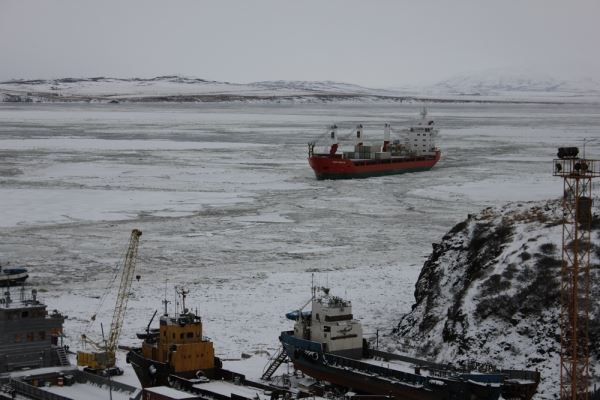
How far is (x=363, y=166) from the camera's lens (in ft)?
340

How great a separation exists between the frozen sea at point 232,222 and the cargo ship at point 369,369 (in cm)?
328

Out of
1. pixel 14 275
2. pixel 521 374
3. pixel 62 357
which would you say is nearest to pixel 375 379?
pixel 521 374

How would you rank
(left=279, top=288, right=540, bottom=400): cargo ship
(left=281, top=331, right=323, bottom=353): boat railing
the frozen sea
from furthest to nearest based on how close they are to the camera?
the frozen sea → (left=281, top=331, right=323, bottom=353): boat railing → (left=279, top=288, right=540, bottom=400): cargo ship

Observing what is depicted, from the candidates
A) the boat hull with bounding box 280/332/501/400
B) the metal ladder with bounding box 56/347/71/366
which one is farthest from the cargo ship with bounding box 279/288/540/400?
the metal ladder with bounding box 56/347/71/366

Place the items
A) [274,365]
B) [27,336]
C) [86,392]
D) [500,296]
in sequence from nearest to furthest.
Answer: [86,392], [27,336], [274,365], [500,296]

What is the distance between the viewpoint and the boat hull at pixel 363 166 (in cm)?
9606

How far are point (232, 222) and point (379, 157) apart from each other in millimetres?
48502

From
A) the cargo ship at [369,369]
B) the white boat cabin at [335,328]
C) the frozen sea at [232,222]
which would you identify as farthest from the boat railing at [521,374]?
the frozen sea at [232,222]

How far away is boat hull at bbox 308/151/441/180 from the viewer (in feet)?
315

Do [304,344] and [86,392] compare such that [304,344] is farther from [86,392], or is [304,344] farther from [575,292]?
[575,292]

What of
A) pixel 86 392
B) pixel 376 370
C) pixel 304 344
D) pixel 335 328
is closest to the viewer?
pixel 86 392

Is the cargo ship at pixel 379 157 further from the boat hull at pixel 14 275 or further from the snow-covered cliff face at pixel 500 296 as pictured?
the snow-covered cliff face at pixel 500 296

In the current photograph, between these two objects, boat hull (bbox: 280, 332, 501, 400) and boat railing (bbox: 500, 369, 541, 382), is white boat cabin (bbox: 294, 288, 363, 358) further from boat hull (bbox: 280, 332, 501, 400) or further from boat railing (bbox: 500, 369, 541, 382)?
boat railing (bbox: 500, 369, 541, 382)

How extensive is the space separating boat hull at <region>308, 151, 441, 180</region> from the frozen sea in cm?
142
